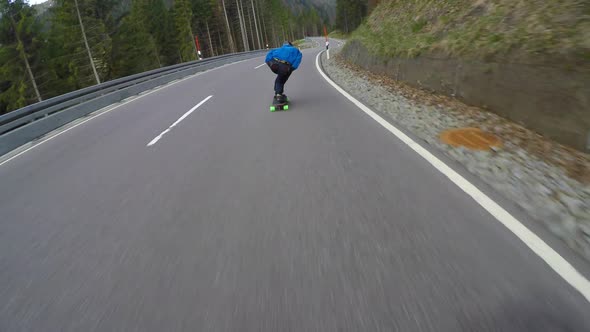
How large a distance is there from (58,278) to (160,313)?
1182mm

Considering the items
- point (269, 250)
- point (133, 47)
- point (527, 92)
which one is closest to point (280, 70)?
point (527, 92)

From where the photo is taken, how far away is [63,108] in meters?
10.8

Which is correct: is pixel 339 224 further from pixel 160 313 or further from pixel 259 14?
pixel 259 14

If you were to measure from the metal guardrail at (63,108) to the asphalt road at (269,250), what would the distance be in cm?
346

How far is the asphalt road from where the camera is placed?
78.4 inches

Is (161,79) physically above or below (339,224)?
above

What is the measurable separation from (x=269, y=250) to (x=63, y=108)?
37.8 ft

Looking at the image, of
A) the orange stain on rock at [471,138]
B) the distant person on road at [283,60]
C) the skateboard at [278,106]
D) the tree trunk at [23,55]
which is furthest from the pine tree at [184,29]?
the orange stain on rock at [471,138]

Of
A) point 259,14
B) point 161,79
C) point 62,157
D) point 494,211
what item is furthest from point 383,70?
point 259,14

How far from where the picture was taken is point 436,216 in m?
2.94

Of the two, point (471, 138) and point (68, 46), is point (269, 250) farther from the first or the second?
point (68, 46)

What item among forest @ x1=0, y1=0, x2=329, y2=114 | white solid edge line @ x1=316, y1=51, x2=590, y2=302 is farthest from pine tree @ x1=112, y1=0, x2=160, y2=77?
white solid edge line @ x1=316, y1=51, x2=590, y2=302

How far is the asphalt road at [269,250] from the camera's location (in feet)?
6.53

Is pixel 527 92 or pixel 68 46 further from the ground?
pixel 68 46
